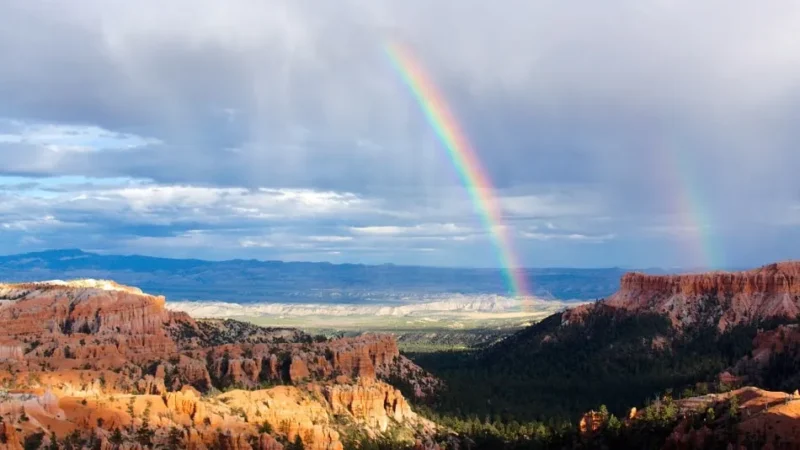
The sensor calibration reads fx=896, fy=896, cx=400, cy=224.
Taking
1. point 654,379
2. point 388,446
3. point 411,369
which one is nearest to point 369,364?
point 411,369

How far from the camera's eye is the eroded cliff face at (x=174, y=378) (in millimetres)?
87438

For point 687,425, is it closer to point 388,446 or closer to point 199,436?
point 388,446

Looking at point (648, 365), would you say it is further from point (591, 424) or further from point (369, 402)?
point (369, 402)

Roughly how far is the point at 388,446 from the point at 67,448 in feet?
138

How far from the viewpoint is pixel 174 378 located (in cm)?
11694

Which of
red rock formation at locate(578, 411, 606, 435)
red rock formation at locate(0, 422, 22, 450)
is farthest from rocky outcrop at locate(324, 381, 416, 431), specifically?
red rock formation at locate(0, 422, 22, 450)

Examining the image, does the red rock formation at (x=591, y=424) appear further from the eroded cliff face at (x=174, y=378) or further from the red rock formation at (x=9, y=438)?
the red rock formation at (x=9, y=438)

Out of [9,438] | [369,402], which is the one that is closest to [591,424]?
[369,402]

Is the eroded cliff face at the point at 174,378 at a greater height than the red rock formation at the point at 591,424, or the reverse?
the eroded cliff face at the point at 174,378

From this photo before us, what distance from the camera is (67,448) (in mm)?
78250

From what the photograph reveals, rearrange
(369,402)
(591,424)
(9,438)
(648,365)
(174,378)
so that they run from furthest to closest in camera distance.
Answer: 1. (648,365)
2. (369,402)
3. (174,378)
4. (591,424)
5. (9,438)

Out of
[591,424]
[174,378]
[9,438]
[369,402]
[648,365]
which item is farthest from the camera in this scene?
[648,365]

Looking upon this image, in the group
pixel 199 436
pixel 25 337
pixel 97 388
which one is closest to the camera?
pixel 199 436

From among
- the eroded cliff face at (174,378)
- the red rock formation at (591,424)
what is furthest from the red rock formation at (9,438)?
the red rock formation at (591,424)
